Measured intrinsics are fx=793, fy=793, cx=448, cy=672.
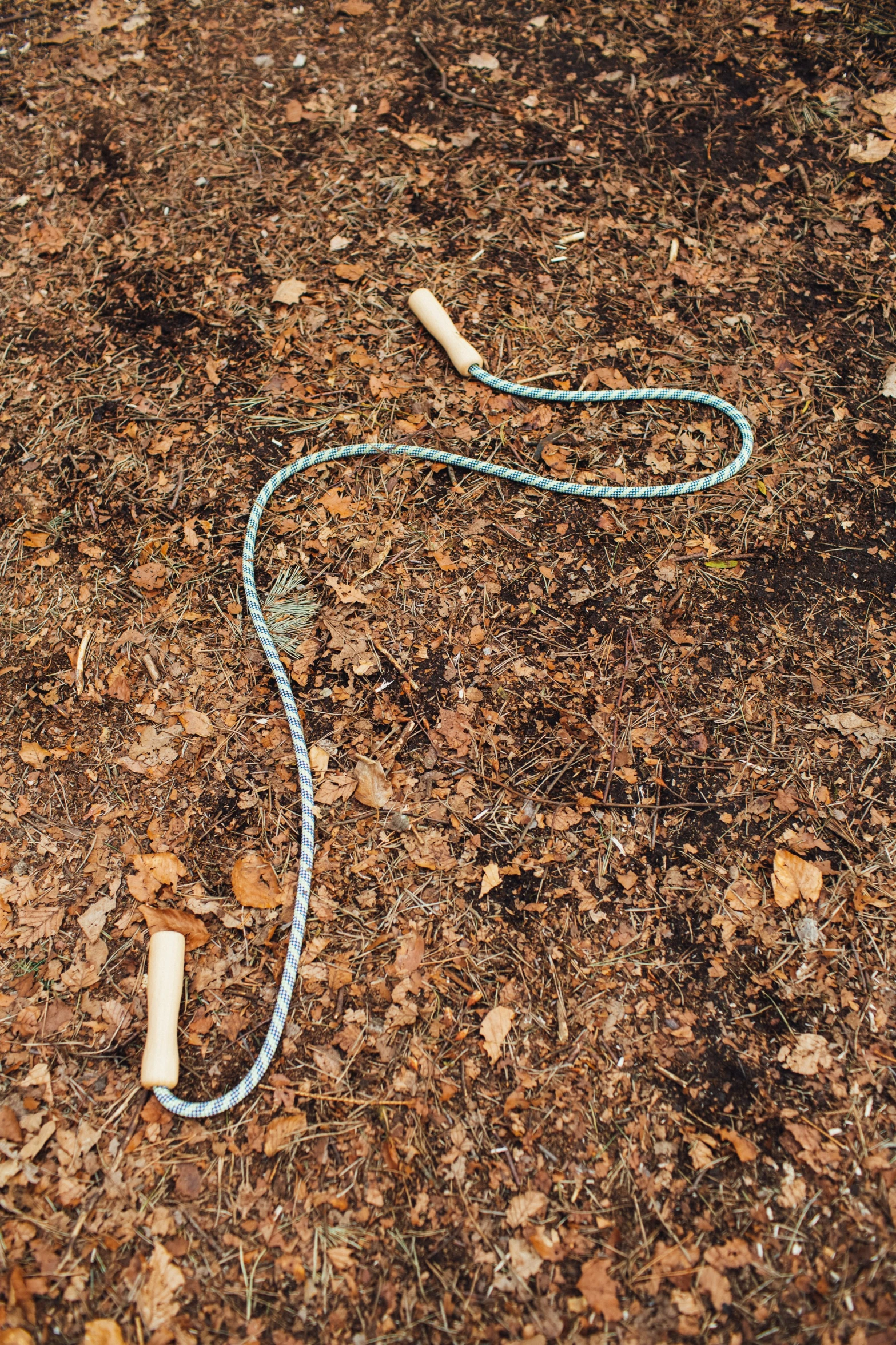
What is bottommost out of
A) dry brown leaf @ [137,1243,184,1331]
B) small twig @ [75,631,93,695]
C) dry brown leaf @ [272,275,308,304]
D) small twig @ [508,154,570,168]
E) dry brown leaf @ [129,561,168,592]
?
Answer: dry brown leaf @ [137,1243,184,1331]

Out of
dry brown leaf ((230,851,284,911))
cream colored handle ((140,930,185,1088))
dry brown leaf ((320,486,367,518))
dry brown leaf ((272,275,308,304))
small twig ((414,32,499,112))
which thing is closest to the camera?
cream colored handle ((140,930,185,1088))

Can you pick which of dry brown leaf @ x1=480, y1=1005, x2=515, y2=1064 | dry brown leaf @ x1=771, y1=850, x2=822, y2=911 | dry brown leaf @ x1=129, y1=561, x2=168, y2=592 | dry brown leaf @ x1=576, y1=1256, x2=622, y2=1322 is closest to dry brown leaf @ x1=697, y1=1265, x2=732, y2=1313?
dry brown leaf @ x1=576, y1=1256, x2=622, y2=1322

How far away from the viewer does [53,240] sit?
11.2 feet

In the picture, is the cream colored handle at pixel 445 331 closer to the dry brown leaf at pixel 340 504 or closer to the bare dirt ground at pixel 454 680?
the bare dirt ground at pixel 454 680

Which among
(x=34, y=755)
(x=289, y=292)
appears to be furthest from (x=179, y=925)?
(x=289, y=292)

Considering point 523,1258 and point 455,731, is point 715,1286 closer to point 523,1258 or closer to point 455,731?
point 523,1258

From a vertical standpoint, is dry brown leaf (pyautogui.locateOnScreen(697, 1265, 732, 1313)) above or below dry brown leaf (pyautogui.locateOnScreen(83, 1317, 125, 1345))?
above

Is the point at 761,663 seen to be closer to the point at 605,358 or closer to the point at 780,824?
the point at 780,824

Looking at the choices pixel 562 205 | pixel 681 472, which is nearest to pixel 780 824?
pixel 681 472

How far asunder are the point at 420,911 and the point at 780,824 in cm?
109

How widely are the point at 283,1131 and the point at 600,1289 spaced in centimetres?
83

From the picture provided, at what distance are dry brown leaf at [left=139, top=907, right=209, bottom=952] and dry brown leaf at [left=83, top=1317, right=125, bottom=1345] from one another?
824 mm

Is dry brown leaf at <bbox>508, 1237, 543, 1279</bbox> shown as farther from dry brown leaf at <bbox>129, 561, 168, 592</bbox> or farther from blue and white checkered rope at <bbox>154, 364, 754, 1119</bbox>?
dry brown leaf at <bbox>129, 561, 168, 592</bbox>

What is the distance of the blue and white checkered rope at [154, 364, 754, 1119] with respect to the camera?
87.8 inches
